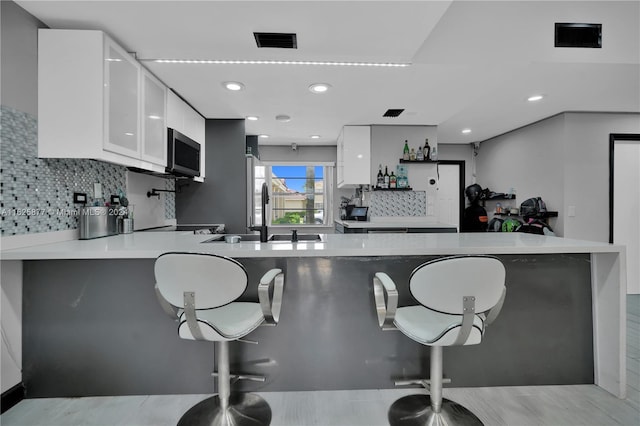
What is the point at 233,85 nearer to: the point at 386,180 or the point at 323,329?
the point at 323,329

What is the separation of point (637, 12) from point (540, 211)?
2.17 m

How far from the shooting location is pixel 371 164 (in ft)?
13.4

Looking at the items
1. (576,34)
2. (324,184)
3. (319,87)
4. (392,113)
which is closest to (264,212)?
(319,87)

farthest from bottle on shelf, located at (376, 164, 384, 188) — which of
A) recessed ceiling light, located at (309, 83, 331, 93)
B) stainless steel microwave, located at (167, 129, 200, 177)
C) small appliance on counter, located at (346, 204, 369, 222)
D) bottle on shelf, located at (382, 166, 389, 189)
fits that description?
stainless steel microwave, located at (167, 129, 200, 177)

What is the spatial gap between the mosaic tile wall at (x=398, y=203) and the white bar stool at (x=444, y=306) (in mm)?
2772

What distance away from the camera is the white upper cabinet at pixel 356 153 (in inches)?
159

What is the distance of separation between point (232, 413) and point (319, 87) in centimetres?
248

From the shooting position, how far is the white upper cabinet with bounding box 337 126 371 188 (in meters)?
4.03

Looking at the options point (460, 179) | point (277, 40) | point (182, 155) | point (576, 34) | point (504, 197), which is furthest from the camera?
point (460, 179)

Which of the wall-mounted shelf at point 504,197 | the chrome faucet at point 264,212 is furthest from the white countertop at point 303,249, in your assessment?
the wall-mounted shelf at point 504,197

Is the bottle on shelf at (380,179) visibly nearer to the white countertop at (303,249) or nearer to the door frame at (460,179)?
the door frame at (460,179)

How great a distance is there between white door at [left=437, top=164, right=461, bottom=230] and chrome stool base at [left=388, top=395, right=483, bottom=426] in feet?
13.8

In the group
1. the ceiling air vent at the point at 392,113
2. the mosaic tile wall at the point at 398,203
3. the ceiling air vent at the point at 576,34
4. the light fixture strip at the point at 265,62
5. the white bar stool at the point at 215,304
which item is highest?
the ceiling air vent at the point at 576,34

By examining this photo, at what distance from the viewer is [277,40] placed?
192 cm
